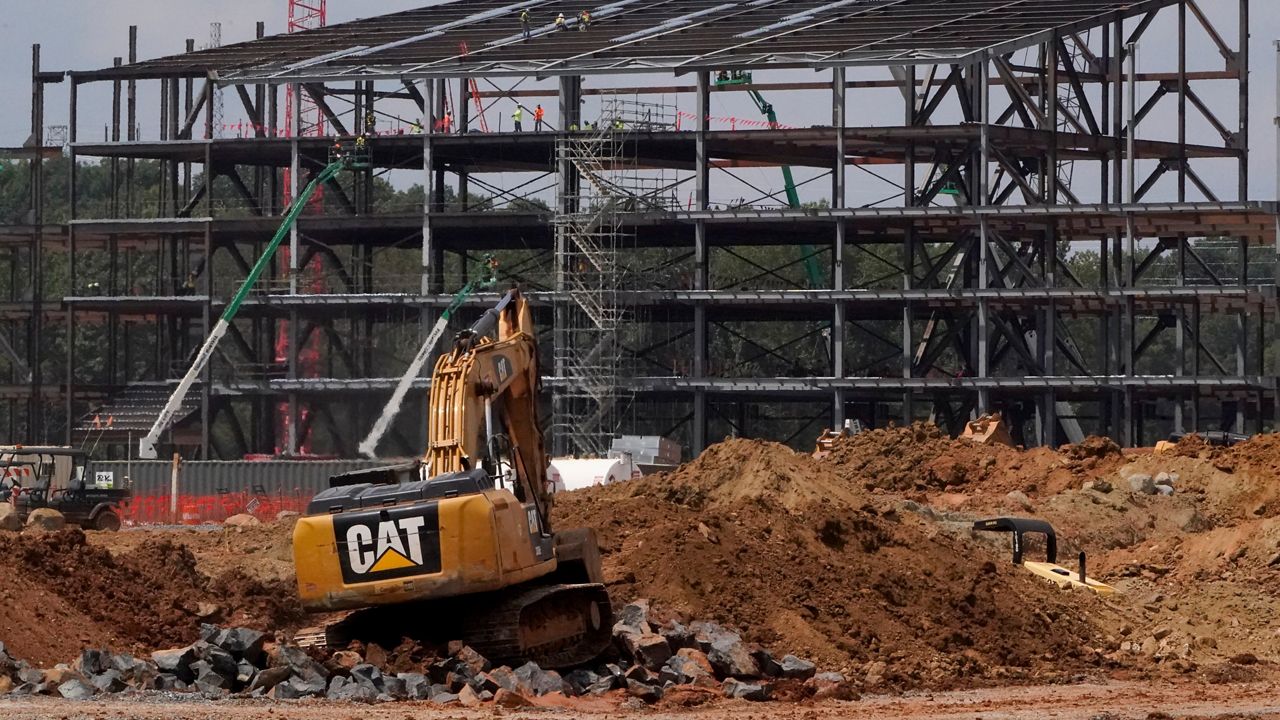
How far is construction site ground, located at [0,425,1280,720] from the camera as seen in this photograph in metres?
21.4

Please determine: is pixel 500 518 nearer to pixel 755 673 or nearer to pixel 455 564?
pixel 455 564

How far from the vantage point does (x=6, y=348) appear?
93938 millimetres

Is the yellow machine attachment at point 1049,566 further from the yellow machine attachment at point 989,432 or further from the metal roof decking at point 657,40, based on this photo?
the metal roof decking at point 657,40

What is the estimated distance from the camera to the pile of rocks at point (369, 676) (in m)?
19.8

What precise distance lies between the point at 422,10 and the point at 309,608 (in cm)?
7686

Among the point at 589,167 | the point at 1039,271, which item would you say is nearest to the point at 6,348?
the point at 589,167

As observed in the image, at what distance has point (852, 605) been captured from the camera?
25.8 metres

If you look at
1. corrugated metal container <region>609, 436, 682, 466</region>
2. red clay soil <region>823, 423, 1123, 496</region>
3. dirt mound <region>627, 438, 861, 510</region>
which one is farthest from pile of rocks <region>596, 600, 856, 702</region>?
corrugated metal container <region>609, 436, 682, 466</region>

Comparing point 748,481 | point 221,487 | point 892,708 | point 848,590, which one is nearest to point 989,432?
point 748,481

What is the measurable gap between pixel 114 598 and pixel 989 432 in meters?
34.4

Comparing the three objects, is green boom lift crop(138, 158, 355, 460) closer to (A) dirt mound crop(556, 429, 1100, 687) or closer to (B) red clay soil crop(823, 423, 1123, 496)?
(B) red clay soil crop(823, 423, 1123, 496)

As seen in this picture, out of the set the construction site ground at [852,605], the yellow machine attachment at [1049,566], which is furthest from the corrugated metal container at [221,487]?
the yellow machine attachment at [1049,566]

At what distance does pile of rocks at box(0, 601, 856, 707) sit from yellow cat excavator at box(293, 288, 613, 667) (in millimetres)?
521

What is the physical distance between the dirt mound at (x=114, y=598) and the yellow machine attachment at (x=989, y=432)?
30.1 meters
